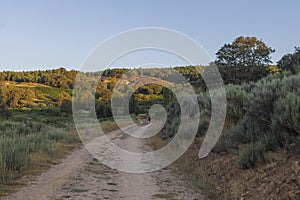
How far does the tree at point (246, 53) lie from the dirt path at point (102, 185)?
21.1m

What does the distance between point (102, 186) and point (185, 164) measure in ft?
13.0

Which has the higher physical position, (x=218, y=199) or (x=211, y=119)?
(x=211, y=119)

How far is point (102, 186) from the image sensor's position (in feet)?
23.8

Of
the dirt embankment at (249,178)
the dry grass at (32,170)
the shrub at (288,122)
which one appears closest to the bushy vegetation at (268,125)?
the shrub at (288,122)

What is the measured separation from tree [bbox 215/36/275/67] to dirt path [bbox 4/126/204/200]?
21.1m

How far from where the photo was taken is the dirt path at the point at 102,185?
628 centimetres

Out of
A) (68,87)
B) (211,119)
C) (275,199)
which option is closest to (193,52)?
(211,119)

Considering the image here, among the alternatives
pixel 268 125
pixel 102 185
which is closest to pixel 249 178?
pixel 268 125

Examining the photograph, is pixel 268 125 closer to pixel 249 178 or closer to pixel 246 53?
pixel 249 178

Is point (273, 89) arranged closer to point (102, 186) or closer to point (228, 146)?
point (228, 146)

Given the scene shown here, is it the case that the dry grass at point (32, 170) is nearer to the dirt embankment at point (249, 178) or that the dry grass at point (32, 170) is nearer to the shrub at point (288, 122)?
the dirt embankment at point (249, 178)

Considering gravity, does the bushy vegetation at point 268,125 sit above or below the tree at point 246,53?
below

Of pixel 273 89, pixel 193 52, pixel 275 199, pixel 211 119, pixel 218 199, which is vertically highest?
pixel 193 52

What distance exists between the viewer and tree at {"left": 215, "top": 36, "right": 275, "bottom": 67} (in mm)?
27266
